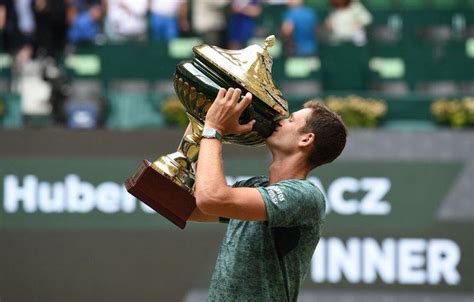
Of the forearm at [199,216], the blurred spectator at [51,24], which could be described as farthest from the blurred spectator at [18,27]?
the forearm at [199,216]

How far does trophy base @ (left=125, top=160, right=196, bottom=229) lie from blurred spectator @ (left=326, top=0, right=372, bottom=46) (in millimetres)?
5503

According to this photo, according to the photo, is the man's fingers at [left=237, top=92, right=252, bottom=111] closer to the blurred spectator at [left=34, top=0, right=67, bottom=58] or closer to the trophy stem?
the trophy stem

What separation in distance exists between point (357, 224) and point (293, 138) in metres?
4.33

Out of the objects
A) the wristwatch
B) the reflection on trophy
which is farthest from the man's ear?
the wristwatch

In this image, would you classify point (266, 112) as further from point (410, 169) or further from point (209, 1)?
point (209, 1)

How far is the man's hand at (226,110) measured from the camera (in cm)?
352

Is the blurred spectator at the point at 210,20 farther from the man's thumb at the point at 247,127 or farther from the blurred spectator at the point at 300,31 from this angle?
the man's thumb at the point at 247,127

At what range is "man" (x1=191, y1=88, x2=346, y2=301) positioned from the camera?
347 cm

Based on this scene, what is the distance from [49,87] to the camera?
8.52m

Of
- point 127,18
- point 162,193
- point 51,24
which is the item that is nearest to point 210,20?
point 127,18

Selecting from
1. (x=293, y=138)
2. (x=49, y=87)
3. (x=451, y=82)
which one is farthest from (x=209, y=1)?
(x=293, y=138)

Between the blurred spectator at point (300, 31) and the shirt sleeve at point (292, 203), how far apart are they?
5.16 meters

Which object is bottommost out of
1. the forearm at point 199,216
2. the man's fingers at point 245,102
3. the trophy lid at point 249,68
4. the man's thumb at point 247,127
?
the forearm at point 199,216

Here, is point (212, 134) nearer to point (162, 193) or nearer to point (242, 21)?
point (162, 193)
